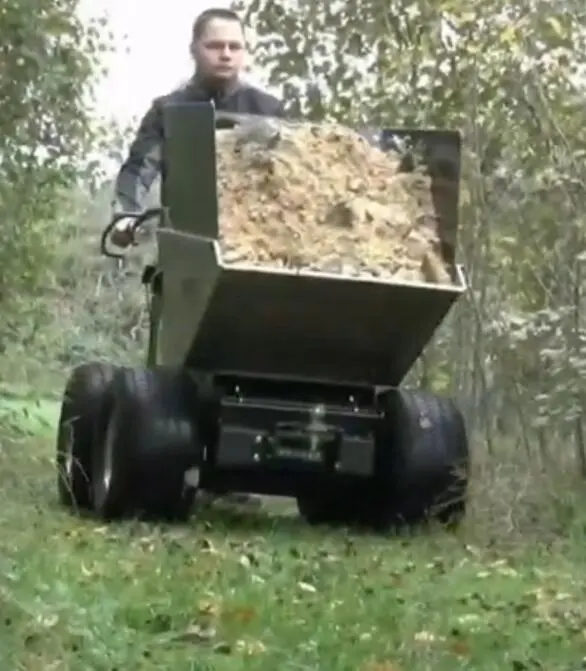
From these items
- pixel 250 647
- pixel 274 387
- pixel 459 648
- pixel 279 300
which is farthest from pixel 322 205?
pixel 250 647

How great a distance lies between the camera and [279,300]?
636 cm

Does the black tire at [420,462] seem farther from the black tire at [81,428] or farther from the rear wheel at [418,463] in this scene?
the black tire at [81,428]

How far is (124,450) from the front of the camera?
6.62 m

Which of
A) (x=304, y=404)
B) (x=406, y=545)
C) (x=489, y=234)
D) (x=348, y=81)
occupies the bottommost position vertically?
(x=406, y=545)

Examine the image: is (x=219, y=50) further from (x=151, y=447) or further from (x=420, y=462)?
(x=420, y=462)

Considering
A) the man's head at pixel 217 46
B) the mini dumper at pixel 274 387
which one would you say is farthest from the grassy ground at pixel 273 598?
the man's head at pixel 217 46

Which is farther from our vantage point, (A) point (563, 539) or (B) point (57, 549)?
(A) point (563, 539)

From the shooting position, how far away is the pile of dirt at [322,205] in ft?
20.9

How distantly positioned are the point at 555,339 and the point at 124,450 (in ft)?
6.57

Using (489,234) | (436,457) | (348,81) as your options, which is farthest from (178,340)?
(348,81)

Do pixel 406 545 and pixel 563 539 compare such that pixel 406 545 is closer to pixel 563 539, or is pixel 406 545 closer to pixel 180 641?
pixel 563 539

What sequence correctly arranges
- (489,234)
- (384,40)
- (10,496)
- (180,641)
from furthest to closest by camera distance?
(384,40) < (489,234) < (10,496) < (180,641)

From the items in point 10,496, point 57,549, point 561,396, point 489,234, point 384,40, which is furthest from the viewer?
point 384,40

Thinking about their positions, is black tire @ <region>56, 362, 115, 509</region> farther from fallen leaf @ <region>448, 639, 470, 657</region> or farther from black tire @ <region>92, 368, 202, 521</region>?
fallen leaf @ <region>448, 639, 470, 657</region>
